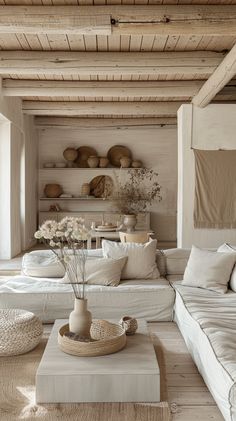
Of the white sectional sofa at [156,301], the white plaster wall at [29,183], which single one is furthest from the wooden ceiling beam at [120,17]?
the white plaster wall at [29,183]

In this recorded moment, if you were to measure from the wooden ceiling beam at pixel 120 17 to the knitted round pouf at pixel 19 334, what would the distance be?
260cm

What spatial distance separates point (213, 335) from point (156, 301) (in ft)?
4.85

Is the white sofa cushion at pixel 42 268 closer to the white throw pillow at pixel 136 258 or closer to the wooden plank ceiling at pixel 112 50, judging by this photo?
the white throw pillow at pixel 136 258

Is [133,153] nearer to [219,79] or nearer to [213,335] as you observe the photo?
[219,79]

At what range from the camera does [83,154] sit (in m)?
10.3

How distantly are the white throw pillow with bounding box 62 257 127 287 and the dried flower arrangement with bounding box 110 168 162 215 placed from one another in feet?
17.0

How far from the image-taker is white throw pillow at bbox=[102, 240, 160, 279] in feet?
15.7

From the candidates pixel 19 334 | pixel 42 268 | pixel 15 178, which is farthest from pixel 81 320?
pixel 15 178

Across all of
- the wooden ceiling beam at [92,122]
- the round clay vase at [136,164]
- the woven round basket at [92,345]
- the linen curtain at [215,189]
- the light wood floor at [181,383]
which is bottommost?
the light wood floor at [181,383]

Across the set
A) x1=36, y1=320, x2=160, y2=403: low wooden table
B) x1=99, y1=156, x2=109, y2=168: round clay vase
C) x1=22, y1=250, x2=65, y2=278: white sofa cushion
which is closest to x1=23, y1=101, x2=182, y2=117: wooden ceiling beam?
x1=99, y1=156, x2=109, y2=168: round clay vase

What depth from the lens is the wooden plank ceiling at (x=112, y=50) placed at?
4172 millimetres

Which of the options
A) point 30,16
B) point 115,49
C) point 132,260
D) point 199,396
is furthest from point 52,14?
point 199,396

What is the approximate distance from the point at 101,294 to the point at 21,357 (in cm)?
104

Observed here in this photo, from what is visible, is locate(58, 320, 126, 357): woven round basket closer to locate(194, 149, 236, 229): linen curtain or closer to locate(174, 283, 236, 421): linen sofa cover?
locate(174, 283, 236, 421): linen sofa cover
